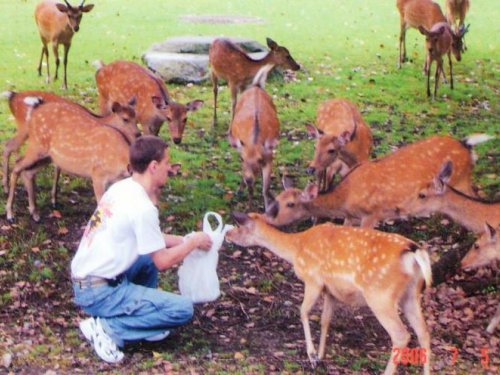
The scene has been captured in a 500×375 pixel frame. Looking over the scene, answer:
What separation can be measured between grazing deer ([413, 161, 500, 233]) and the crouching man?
2278 millimetres

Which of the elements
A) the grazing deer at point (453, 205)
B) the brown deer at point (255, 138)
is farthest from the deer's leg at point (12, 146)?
the grazing deer at point (453, 205)

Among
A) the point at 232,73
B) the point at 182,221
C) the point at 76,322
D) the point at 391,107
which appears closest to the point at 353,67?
the point at 391,107

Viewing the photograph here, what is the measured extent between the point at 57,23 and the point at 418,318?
8.92 meters

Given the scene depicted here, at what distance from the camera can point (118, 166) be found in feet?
21.8

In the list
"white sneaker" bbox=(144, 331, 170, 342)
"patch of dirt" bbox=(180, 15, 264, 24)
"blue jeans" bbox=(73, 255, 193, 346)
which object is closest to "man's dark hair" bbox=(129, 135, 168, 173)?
"blue jeans" bbox=(73, 255, 193, 346)

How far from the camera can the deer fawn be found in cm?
721

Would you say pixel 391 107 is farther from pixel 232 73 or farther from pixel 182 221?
pixel 182 221

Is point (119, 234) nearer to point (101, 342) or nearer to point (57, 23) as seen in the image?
point (101, 342)

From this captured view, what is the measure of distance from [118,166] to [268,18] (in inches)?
476

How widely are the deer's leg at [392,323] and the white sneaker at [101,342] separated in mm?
1427

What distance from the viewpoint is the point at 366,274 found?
15.2ft

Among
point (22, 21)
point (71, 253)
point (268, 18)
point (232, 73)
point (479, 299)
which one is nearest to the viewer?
point (479, 299)

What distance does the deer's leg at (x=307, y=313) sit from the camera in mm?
4816

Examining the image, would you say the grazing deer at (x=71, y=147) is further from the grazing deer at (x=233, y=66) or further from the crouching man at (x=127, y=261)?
the grazing deer at (x=233, y=66)
